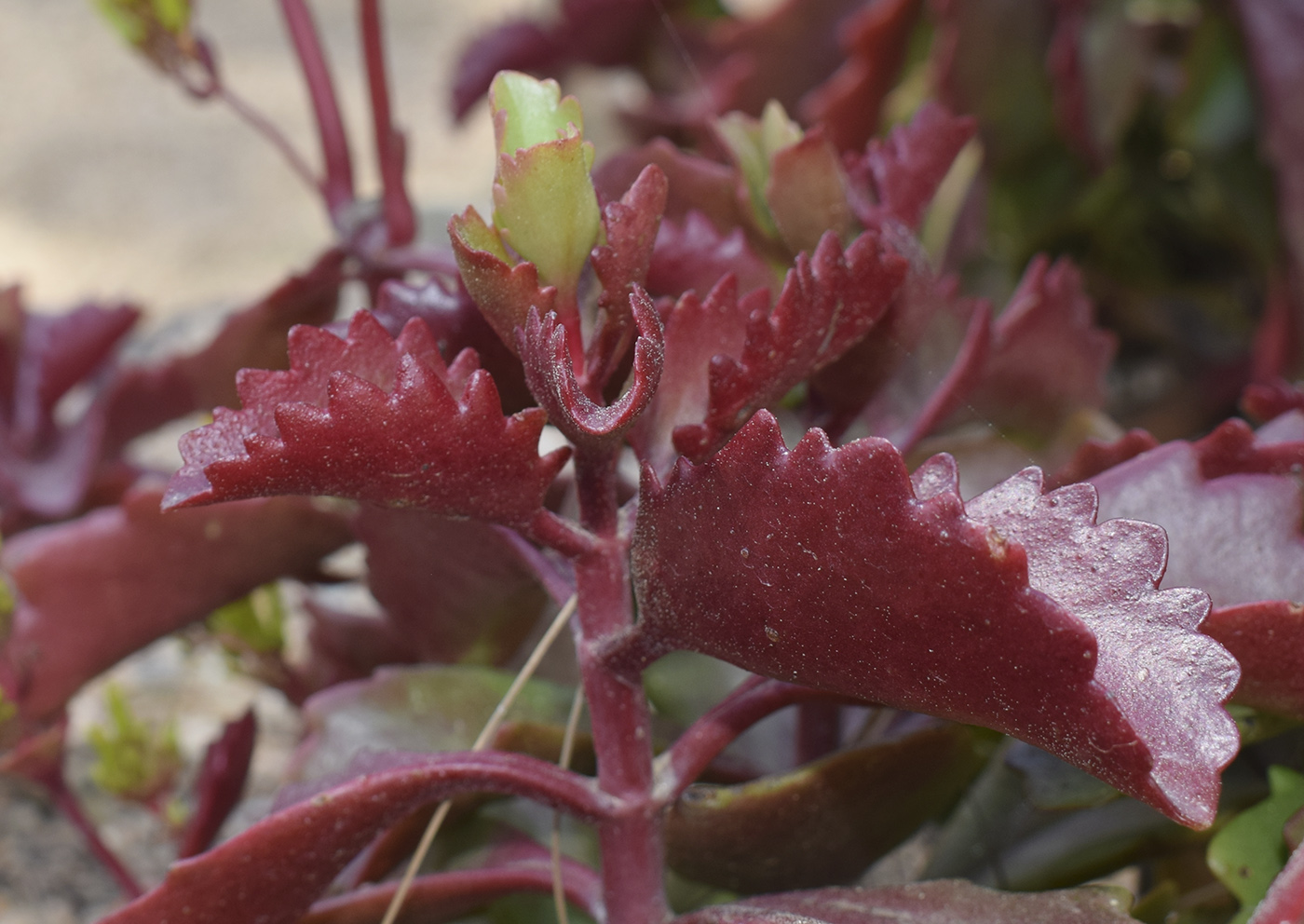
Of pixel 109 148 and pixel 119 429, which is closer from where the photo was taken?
pixel 119 429

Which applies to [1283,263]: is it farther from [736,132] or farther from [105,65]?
[105,65]

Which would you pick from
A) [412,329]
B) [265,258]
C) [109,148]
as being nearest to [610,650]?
[412,329]

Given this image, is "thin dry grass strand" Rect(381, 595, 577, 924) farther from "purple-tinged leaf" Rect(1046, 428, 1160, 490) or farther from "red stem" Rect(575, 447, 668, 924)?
"purple-tinged leaf" Rect(1046, 428, 1160, 490)

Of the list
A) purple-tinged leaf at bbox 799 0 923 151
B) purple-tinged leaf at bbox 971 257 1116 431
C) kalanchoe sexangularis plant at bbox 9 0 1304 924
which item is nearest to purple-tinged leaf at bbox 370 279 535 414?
kalanchoe sexangularis plant at bbox 9 0 1304 924

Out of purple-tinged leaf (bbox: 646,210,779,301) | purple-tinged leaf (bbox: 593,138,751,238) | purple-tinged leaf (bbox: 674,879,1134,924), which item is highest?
purple-tinged leaf (bbox: 593,138,751,238)

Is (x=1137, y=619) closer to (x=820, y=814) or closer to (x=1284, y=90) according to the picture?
(x=820, y=814)

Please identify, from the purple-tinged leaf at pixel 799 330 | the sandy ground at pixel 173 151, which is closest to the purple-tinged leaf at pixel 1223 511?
the purple-tinged leaf at pixel 799 330
